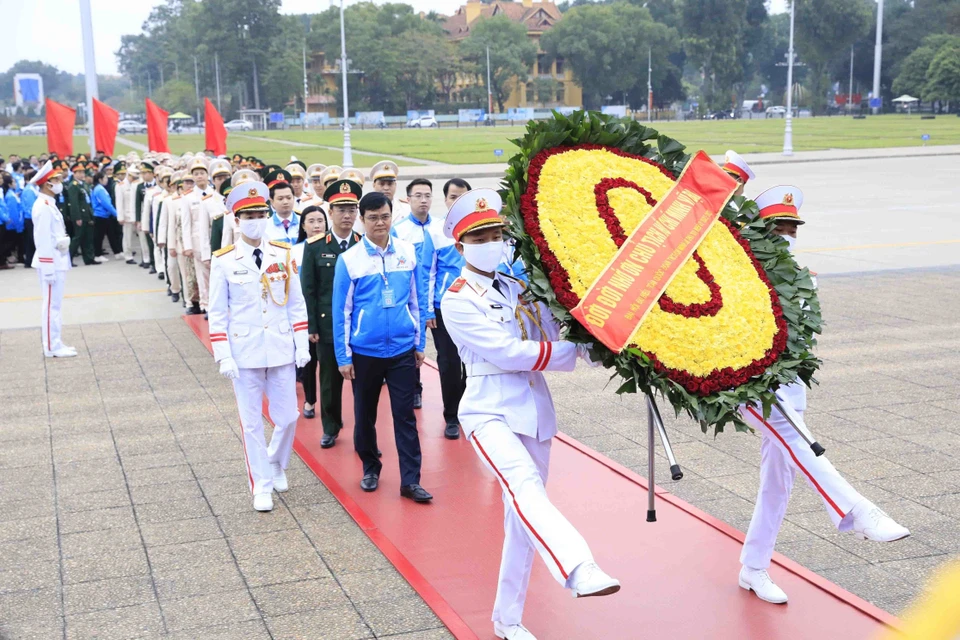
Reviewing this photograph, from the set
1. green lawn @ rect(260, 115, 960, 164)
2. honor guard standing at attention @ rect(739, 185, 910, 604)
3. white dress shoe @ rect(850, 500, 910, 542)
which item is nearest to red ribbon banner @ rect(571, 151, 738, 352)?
honor guard standing at attention @ rect(739, 185, 910, 604)

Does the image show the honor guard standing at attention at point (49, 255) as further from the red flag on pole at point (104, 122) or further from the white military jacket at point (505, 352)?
the red flag on pole at point (104, 122)

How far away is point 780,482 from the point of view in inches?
187

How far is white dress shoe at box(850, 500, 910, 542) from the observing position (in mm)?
4208

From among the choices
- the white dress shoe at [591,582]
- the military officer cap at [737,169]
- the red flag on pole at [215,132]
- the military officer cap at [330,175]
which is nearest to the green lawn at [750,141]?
the red flag on pole at [215,132]

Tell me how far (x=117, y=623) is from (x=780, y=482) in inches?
126

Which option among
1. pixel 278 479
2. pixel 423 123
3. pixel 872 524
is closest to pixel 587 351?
pixel 872 524

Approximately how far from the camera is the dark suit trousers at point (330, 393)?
7.70m

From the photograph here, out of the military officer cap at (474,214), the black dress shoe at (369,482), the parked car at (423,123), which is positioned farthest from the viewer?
the parked car at (423,123)

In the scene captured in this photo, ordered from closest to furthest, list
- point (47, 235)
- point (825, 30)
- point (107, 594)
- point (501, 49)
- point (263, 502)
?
point (107, 594)
point (263, 502)
point (47, 235)
point (825, 30)
point (501, 49)

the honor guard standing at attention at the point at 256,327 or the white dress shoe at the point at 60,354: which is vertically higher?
the honor guard standing at attention at the point at 256,327

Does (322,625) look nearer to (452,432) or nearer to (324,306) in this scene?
(452,432)

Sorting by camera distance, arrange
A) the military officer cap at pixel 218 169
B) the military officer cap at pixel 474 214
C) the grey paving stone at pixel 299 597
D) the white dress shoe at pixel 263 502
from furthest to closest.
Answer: the military officer cap at pixel 218 169 < the white dress shoe at pixel 263 502 < the grey paving stone at pixel 299 597 < the military officer cap at pixel 474 214

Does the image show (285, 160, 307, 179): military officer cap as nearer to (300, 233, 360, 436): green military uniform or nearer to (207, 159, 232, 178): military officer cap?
(207, 159, 232, 178): military officer cap

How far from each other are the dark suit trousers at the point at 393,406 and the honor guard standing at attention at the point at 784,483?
2261mm
